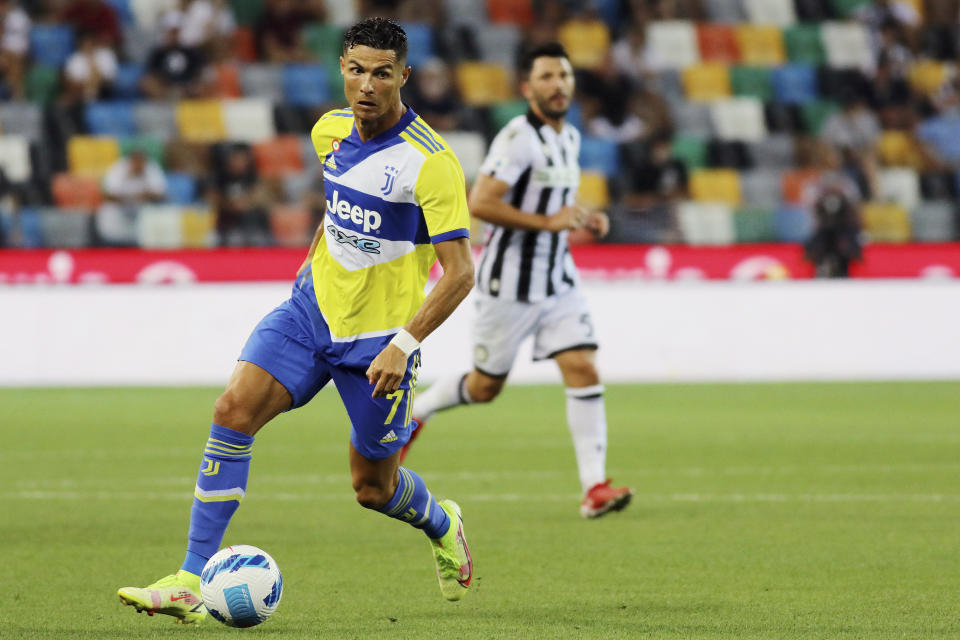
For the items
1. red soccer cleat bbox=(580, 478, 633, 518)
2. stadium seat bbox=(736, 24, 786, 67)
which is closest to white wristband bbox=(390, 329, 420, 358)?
red soccer cleat bbox=(580, 478, 633, 518)

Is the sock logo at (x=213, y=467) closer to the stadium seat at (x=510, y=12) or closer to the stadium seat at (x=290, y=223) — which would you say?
the stadium seat at (x=290, y=223)

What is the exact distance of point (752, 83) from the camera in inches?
803

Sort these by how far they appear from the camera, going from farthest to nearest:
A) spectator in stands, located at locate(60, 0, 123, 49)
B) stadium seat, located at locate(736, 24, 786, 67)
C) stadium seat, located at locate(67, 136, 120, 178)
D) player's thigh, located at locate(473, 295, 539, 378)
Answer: stadium seat, located at locate(736, 24, 786, 67) < spectator in stands, located at locate(60, 0, 123, 49) < stadium seat, located at locate(67, 136, 120, 178) < player's thigh, located at locate(473, 295, 539, 378)

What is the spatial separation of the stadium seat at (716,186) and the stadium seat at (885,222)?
1473 mm

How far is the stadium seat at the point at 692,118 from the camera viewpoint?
19562 mm

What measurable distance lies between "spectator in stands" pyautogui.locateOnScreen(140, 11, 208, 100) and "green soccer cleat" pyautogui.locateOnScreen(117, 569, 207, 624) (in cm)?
1450

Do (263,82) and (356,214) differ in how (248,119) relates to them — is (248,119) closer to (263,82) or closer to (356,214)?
(263,82)

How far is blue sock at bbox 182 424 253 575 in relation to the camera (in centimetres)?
498

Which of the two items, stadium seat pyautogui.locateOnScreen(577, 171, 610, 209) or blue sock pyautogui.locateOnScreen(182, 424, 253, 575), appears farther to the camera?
stadium seat pyautogui.locateOnScreen(577, 171, 610, 209)

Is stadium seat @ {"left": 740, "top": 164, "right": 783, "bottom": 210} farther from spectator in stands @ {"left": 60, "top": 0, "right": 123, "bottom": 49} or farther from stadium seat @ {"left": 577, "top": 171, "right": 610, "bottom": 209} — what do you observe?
spectator in stands @ {"left": 60, "top": 0, "right": 123, "bottom": 49}

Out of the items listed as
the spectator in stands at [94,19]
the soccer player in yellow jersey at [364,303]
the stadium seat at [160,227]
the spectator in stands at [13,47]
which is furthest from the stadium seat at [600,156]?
the soccer player in yellow jersey at [364,303]

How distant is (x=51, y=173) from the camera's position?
17250 millimetres

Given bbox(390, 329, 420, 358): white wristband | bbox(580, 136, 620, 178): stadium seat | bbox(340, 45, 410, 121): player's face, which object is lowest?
bbox(580, 136, 620, 178): stadium seat

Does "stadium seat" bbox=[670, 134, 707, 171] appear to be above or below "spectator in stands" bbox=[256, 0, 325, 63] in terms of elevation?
below
